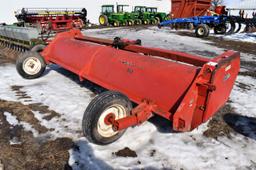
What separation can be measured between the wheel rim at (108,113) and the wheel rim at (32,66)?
11.3 ft

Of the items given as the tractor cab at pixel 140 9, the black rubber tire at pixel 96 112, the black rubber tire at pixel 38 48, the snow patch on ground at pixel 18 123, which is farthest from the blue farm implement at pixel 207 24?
the black rubber tire at pixel 96 112

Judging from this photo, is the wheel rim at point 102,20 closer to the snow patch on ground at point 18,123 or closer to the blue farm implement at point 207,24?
the blue farm implement at point 207,24

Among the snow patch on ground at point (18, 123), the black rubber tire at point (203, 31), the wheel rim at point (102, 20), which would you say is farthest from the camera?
the wheel rim at point (102, 20)

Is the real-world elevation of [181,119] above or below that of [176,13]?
below

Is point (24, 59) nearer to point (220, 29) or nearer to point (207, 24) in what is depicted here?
point (207, 24)

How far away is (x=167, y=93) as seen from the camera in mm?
3328

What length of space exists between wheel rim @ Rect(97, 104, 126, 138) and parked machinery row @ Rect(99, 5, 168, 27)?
874 inches

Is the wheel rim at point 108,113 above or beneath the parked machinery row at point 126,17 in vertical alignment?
beneath

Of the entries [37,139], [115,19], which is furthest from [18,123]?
[115,19]

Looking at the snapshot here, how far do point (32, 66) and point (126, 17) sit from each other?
20.4 m

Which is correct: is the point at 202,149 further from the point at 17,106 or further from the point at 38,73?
the point at 38,73

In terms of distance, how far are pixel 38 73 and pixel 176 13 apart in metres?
15.1

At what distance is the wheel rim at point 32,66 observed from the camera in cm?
577

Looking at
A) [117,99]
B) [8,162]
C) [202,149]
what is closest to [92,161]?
[117,99]
